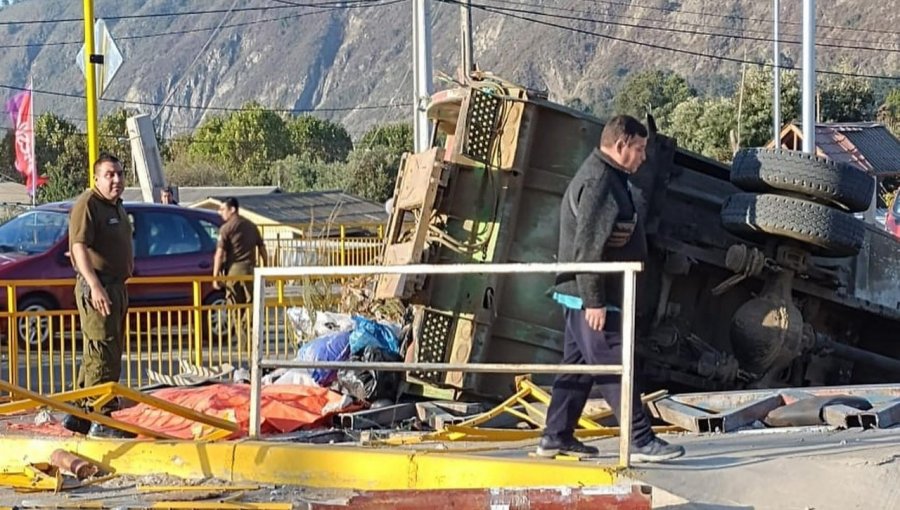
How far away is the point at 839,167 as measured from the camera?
8.52 meters

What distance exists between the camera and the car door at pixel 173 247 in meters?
16.1

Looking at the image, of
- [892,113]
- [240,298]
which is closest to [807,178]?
[240,298]

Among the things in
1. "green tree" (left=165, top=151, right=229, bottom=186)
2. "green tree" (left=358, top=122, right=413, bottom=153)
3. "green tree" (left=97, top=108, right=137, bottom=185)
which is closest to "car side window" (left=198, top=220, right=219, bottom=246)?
"green tree" (left=97, top=108, right=137, bottom=185)

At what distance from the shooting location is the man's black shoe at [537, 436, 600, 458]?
603 cm

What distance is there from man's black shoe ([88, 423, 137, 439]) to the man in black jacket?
8.92 feet

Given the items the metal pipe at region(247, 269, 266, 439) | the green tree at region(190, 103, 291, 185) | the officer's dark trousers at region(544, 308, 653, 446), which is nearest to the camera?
the officer's dark trousers at region(544, 308, 653, 446)

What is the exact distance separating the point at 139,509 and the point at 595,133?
4711 millimetres

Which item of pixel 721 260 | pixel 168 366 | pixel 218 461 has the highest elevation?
pixel 721 260

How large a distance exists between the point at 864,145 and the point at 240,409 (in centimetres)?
4167

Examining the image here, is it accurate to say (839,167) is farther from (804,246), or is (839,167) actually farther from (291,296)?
(291,296)

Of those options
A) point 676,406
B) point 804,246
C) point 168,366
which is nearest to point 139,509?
point 676,406

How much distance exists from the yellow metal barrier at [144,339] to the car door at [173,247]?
9.04 ft

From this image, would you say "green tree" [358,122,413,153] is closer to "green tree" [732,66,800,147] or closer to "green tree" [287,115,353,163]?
"green tree" [287,115,353,163]

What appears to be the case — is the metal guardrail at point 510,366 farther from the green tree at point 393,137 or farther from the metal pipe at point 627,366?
the green tree at point 393,137
